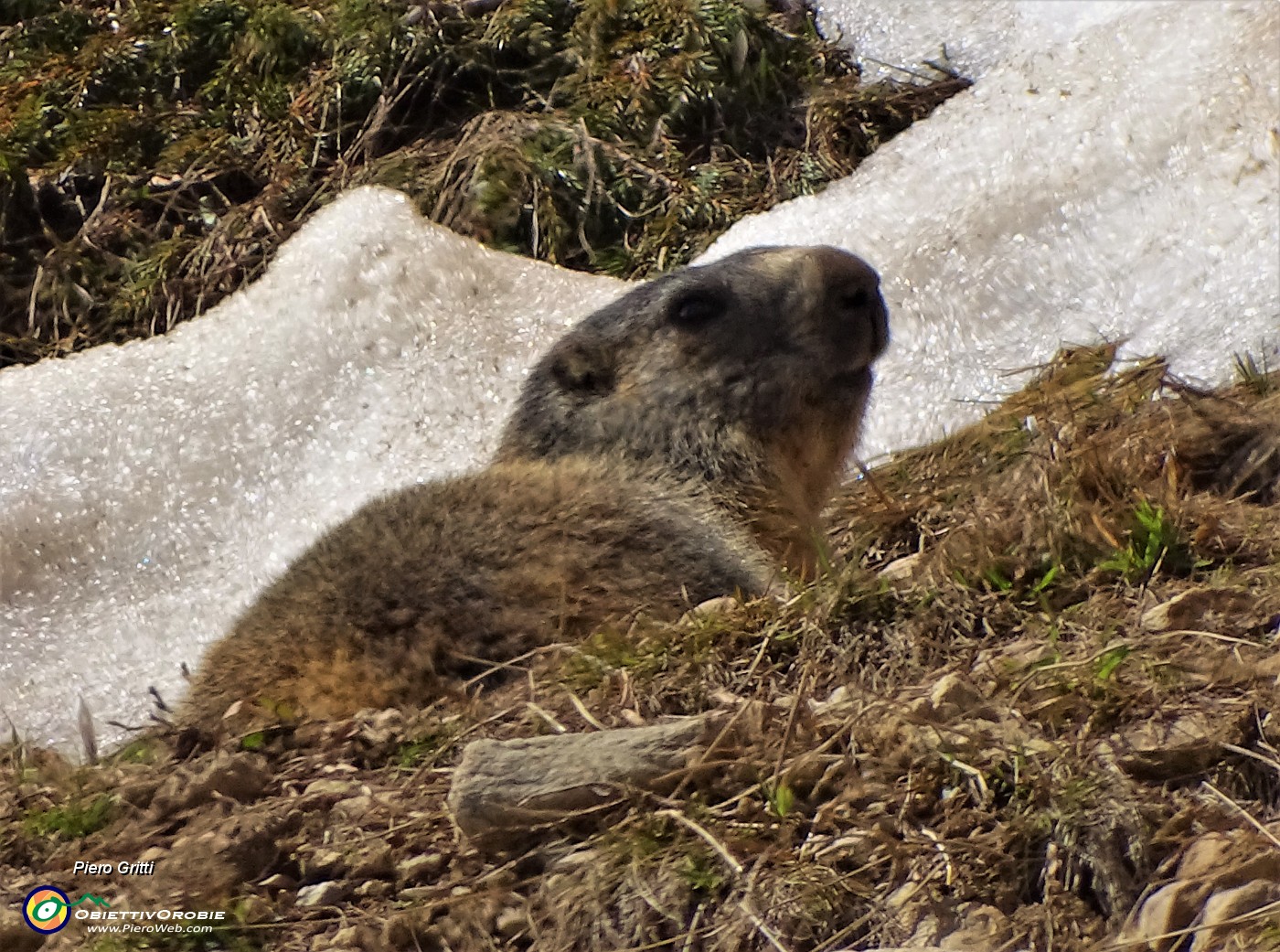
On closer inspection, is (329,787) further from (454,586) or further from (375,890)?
(454,586)

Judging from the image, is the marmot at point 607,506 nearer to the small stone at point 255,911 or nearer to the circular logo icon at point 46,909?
the circular logo icon at point 46,909

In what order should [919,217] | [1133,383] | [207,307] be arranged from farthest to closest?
[207,307], [919,217], [1133,383]

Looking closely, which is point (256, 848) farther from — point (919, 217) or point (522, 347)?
point (919, 217)

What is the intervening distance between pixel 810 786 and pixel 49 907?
1529mm

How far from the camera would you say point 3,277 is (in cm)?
819

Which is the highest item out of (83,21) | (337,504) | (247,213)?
(83,21)

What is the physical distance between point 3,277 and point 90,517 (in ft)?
6.82

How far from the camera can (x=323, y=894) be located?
10.0ft

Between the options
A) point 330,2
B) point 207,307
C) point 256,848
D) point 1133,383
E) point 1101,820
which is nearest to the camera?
point 1101,820

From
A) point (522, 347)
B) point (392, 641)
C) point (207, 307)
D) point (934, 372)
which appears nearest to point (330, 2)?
point (207, 307)

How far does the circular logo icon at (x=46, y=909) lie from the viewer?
3111 millimetres

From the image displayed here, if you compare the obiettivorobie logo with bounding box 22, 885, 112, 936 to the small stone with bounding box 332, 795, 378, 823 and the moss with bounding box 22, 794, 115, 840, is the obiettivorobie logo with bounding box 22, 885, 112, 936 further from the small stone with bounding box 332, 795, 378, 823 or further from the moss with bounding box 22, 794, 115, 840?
the small stone with bounding box 332, 795, 378, 823

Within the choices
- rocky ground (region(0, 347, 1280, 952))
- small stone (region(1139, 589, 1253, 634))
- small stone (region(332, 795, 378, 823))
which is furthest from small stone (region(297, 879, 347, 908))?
small stone (region(1139, 589, 1253, 634))

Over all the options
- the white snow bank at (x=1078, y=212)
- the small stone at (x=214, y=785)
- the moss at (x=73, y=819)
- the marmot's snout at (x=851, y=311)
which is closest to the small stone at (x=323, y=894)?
the small stone at (x=214, y=785)
